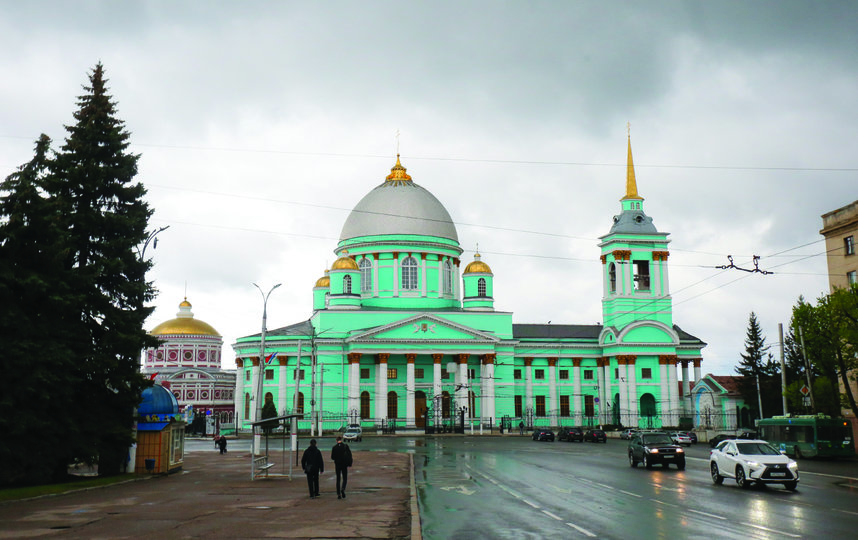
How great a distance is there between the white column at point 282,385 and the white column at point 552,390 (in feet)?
88.2

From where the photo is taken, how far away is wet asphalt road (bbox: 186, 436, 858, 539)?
1518 centimetres

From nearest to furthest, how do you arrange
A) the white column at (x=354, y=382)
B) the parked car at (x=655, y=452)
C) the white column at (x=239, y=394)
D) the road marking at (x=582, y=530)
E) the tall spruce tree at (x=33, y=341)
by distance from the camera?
the road marking at (x=582, y=530)
the tall spruce tree at (x=33, y=341)
the parked car at (x=655, y=452)
the white column at (x=354, y=382)
the white column at (x=239, y=394)

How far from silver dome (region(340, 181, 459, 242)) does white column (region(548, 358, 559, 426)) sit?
16.6 m

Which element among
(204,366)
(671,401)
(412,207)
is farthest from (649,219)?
(204,366)

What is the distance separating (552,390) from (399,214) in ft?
79.0

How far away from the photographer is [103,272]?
1120 inches

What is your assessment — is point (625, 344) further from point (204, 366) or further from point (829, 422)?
point (204, 366)

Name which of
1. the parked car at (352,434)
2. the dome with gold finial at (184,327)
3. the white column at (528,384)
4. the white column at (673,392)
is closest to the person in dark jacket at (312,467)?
the parked car at (352,434)

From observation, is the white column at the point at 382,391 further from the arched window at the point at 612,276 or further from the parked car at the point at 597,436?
the arched window at the point at 612,276

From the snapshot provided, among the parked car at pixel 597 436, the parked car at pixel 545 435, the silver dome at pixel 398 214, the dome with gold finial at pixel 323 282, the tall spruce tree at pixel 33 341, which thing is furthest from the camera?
the dome with gold finial at pixel 323 282

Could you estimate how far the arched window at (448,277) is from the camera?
86188 mm

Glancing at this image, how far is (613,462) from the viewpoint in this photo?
121ft

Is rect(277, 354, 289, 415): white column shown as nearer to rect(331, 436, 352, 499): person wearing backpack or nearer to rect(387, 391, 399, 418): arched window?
rect(387, 391, 399, 418): arched window

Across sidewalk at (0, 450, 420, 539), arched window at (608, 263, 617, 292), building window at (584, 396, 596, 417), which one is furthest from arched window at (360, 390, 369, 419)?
sidewalk at (0, 450, 420, 539)
